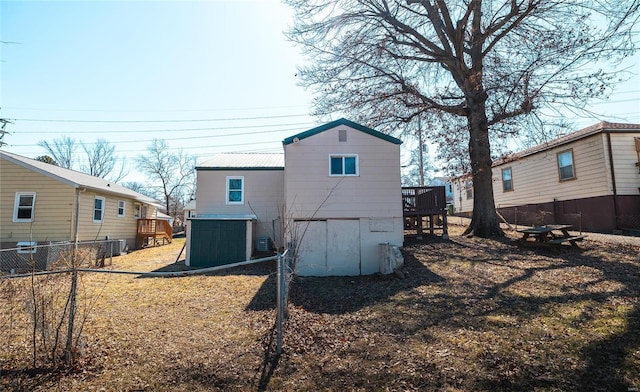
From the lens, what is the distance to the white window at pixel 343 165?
1101 cm

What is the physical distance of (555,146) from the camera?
15992 mm

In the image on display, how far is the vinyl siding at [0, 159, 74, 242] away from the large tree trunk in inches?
649

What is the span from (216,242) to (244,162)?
490 centimetres

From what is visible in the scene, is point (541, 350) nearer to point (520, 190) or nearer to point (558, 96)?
point (558, 96)

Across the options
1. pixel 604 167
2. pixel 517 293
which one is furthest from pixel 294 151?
pixel 604 167

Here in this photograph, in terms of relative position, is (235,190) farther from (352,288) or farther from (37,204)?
(352,288)

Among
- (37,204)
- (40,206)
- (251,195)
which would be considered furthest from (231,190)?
(37,204)

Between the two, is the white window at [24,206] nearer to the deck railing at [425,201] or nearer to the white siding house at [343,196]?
the white siding house at [343,196]

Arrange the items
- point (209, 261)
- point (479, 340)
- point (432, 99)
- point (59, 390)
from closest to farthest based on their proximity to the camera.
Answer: point (59, 390), point (479, 340), point (209, 261), point (432, 99)

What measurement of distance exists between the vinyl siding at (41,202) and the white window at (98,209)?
1.58 m

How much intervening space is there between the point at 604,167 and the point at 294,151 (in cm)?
1302

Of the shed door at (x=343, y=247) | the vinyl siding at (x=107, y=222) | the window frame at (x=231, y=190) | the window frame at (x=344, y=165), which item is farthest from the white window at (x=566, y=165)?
the vinyl siding at (x=107, y=222)

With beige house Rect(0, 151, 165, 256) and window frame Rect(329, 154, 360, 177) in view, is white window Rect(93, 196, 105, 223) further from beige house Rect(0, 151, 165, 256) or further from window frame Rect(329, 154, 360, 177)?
window frame Rect(329, 154, 360, 177)

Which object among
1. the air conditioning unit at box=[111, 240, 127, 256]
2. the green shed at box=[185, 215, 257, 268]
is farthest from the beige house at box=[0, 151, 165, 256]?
the green shed at box=[185, 215, 257, 268]
